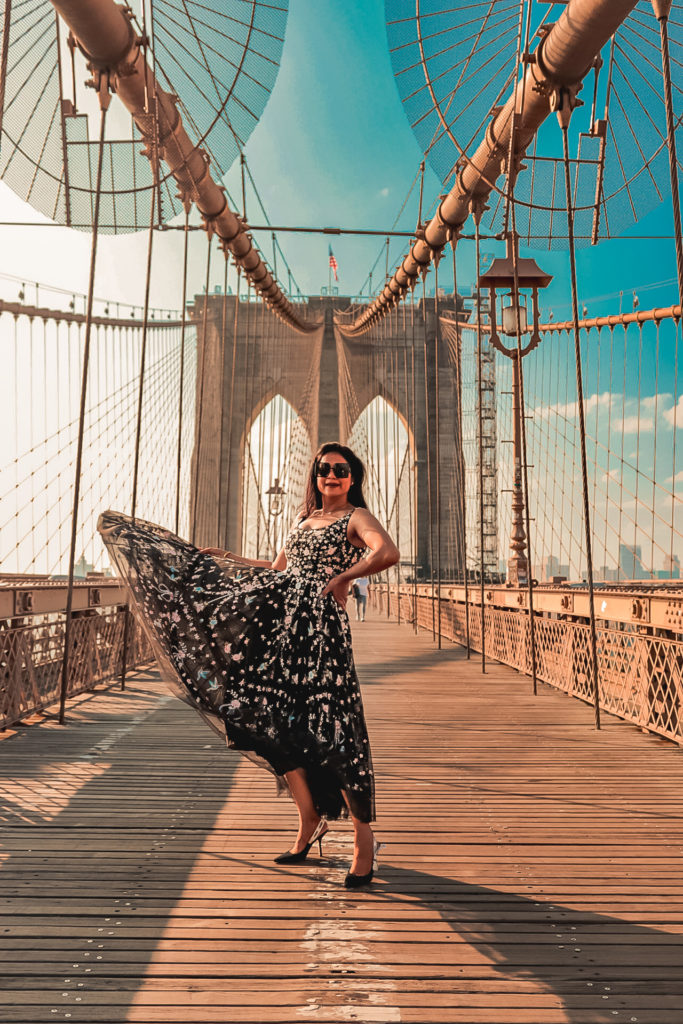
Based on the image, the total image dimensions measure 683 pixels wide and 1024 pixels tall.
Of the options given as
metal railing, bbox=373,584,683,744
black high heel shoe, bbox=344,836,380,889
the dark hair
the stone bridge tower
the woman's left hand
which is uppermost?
the stone bridge tower

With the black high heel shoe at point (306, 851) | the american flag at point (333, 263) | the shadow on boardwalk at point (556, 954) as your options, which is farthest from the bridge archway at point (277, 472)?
the shadow on boardwalk at point (556, 954)

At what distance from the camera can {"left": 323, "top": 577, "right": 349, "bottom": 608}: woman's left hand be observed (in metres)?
2.16

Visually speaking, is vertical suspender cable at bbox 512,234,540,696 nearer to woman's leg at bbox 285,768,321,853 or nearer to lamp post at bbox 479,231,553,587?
lamp post at bbox 479,231,553,587

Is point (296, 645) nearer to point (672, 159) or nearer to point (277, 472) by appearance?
point (672, 159)

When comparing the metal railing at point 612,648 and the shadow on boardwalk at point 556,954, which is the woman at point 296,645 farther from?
the metal railing at point 612,648

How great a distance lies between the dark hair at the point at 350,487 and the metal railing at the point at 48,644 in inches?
87.9

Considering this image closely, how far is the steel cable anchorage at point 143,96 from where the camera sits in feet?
13.9

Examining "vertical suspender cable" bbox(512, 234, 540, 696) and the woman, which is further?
"vertical suspender cable" bbox(512, 234, 540, 696)

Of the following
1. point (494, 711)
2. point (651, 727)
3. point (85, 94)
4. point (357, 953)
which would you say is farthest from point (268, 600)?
point (85, 94)

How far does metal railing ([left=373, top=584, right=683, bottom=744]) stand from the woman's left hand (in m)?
1.93

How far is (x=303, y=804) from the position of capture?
7.30 ft

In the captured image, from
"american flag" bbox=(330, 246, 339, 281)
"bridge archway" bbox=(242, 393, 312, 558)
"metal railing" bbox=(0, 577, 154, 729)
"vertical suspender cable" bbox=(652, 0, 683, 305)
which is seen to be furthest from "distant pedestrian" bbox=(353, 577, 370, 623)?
"american flag" bbox=(330, 246, 339, 281)

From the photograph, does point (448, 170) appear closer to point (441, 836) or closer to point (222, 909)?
point (441, 836)

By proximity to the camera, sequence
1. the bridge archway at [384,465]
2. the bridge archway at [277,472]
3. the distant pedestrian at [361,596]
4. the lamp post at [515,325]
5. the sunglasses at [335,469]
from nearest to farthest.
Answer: the sunglasses at [335,469], the lamp post at [515,325], the distant pedestrian at [361,596], the bridge archway at [384,465], the bridge archway at [277,472]
